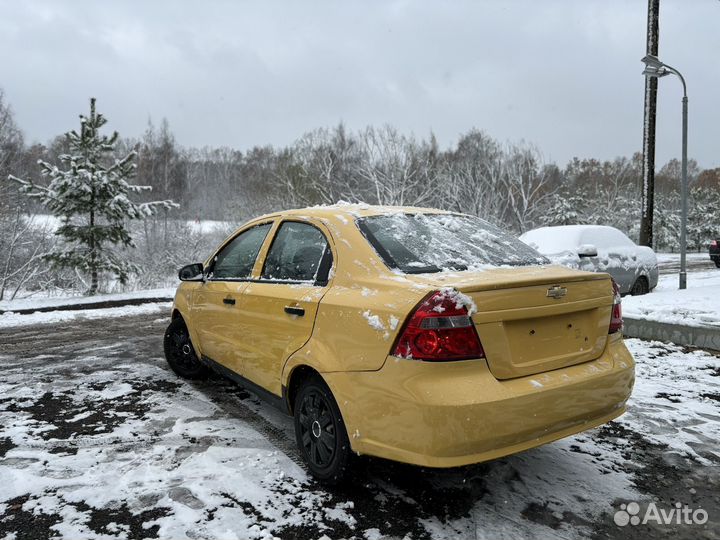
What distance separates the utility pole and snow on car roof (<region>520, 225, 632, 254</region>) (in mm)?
2957

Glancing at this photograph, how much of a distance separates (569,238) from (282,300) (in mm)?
7569

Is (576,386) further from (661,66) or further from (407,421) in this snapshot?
(661,66)

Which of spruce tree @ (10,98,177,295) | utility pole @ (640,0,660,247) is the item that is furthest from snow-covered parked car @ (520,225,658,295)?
spruce tree @ (10,98,177,295)

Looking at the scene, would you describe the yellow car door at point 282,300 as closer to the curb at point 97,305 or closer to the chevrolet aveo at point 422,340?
the chevrolet aveo at point 422,340

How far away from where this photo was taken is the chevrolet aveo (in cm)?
225

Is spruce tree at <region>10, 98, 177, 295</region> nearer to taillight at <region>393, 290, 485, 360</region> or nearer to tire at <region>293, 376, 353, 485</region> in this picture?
tire at <region>293, 376, 353, 485</region>

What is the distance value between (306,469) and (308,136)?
33.8 m

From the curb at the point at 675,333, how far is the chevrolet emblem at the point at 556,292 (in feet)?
14.3

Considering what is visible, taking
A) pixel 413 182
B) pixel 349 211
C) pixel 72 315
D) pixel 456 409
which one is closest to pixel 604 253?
pixel 349 211

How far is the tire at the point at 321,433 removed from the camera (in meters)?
2.63

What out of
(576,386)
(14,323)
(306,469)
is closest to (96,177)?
(14,323)

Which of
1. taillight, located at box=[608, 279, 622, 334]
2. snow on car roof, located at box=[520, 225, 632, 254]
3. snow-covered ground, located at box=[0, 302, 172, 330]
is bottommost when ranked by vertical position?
snow-covered ground, located at box=[0, 302, 172, 330]

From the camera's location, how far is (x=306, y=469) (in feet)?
9.80

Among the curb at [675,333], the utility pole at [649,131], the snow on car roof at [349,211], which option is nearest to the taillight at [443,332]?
the snow on car roof at [349,211]
